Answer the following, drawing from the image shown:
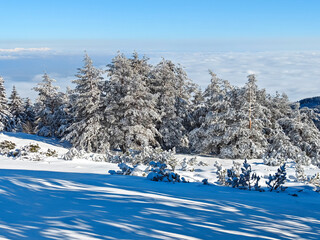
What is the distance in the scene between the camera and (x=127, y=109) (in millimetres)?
22891

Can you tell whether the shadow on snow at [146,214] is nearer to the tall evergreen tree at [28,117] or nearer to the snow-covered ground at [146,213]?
the snow-covered ground at [146,213]

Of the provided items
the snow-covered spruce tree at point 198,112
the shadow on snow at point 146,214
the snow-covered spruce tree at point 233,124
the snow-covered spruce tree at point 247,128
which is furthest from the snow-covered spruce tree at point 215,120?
the shadow on snow at point 146,214

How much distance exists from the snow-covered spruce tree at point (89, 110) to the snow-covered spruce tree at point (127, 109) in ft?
2.61

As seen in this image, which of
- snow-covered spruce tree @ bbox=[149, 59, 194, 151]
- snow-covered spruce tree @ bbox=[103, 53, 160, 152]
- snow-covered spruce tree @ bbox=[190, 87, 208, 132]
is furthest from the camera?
snow-covered spruce tree @ bbox=[190, 87, 208, 132]

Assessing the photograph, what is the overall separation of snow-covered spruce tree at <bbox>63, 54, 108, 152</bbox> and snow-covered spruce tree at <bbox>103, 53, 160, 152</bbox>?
79 cm

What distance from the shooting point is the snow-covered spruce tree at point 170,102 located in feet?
82.5

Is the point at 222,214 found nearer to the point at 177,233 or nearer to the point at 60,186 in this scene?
the point at 177,233

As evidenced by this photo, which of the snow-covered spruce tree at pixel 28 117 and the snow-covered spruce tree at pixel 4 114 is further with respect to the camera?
the snow-covered spruce tree at pixel 28 117

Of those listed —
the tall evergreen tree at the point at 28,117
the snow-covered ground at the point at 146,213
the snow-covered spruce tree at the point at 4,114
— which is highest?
the snow-covered ground at the point at 146,213

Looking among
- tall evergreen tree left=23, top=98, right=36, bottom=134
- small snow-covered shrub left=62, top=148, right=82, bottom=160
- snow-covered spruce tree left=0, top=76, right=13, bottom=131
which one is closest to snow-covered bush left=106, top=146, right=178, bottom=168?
small snow-covered shrub left=62, top=148, right=82, bottom=160

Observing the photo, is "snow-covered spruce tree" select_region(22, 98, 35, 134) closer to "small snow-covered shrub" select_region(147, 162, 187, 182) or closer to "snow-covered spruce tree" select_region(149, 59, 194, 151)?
"snow-covered spruce tree" select_region(149, 59, 194, 151)

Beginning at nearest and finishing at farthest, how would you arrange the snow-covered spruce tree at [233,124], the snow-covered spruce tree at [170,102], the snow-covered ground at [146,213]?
the snow-covered ground at [146,213] → the snow-covered spruce tree at [233,124] → the snow-covered spruce tree at [170,102]

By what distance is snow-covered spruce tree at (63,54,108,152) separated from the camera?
72.9ft

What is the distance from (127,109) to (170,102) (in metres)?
4.49
